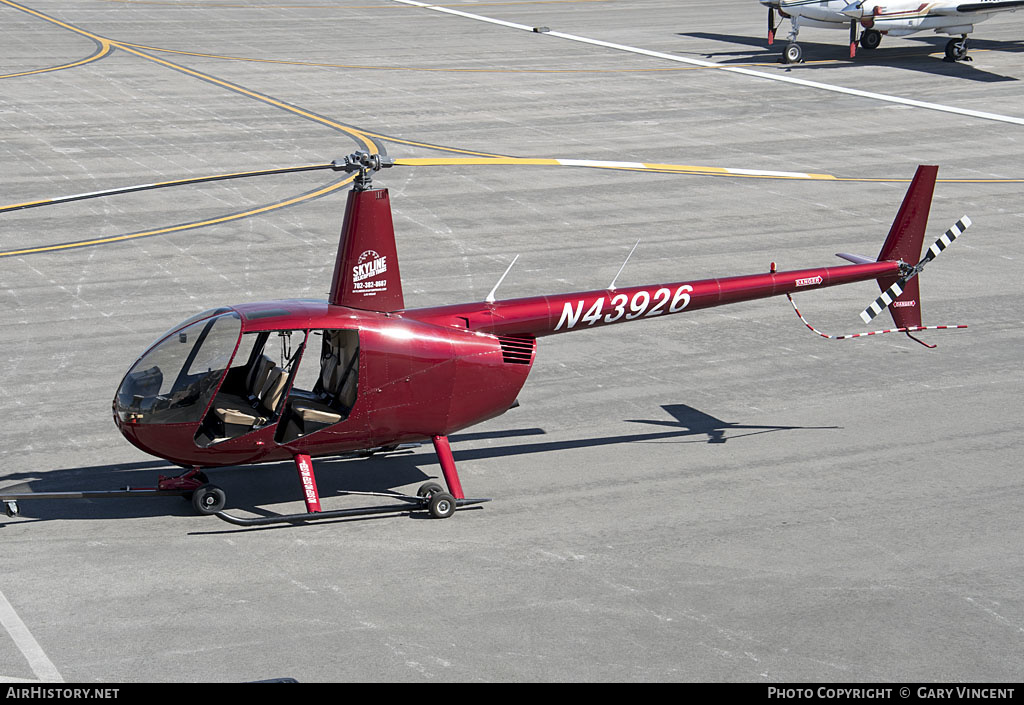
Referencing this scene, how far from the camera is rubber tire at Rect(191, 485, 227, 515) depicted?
12.8m

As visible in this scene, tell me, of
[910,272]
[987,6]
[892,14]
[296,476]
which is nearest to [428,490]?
[296,476]

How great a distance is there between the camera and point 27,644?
10.4 meters

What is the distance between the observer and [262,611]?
11023mm

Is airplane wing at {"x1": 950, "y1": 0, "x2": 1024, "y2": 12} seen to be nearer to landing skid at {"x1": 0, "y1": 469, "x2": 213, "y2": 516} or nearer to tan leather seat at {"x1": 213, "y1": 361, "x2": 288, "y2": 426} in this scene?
tan leather seat at {"x1": 213, "y1": 361, "x2": 288, "y2": 426}

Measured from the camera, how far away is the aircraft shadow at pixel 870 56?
41.8 meters

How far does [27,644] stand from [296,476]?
4.32 meters

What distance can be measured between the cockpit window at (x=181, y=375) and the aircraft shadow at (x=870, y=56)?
111ft

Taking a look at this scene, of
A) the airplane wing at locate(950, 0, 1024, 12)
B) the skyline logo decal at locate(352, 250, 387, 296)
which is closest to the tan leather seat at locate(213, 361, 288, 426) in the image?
the skyline logo decal at locate(352, 250, 387, 296)

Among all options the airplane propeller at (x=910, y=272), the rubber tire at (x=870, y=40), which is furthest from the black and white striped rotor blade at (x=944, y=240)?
the rubber tire at (x=870, y=40)

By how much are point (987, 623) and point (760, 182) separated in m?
18.9

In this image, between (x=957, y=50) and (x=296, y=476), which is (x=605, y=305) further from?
(x=957, y=50)

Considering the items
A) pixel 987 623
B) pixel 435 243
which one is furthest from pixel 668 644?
pixel 435 243

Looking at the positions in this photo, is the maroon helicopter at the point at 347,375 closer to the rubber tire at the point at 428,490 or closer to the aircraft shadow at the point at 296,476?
the rubber tire at the point at 428,490

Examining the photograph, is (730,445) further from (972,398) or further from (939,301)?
(939,301)
